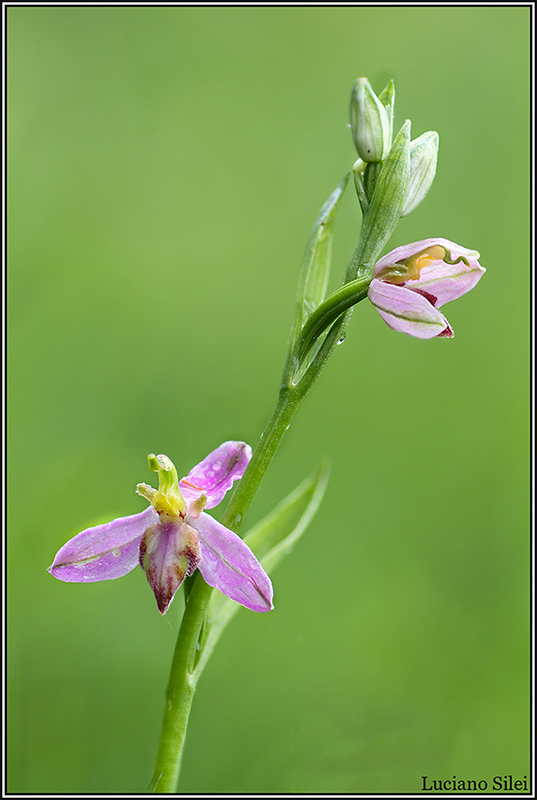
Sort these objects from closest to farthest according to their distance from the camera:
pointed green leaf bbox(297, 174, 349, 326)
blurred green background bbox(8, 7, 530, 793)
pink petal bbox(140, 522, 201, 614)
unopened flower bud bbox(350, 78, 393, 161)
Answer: pink petal bbox(140, 522, 201, 614) → unopened flower bud bbox(350, 78, 393, 161) → pointed green leaf bbox(297, 174, 349, 326) → blurred green background bbox(8, 7, 530, 793)

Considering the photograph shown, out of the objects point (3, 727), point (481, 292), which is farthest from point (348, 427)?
point (3, 727)

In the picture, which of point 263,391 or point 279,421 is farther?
point 263,391

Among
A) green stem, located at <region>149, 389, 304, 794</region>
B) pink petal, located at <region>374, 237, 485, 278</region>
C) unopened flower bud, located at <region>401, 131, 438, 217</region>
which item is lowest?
green stem, located at <region>149, 389, 304, 794</region>

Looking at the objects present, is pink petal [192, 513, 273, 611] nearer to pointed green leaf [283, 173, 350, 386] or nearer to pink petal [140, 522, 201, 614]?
pink petal [140, 522, 201, 614]

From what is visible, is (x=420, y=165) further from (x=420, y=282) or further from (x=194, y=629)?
(x=194, y=629)

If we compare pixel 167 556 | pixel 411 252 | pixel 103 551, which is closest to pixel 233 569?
pixel 167 556

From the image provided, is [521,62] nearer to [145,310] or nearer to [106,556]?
[145,310]

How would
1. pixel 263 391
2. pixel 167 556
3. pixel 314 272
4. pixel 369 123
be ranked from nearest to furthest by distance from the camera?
pixel 167 556 → pixel 369 123 → pixel 314 272 → pixel 263 391

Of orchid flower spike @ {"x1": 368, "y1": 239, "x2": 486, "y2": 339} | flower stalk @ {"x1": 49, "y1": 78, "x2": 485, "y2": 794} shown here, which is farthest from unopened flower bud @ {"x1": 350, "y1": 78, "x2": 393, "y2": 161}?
orchid flower spike @ {"x1": 368, "y1": 239, "x2": 486, "y2": 339}
